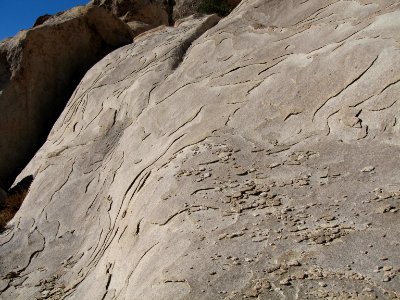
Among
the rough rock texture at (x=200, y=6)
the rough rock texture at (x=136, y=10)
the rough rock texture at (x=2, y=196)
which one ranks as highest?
the rough rock texture at (x=136, y=10)

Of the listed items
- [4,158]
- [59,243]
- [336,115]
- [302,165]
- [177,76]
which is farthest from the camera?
[4,158]

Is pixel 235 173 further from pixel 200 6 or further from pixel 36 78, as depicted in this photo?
pixel 200 6

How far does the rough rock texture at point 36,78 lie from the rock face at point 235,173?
1.09 meters

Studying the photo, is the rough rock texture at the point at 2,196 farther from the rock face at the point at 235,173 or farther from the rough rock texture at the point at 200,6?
the rough rock texture at the point at 200,6

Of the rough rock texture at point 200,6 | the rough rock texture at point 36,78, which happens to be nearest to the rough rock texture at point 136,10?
the rough rock texture at point 200,6

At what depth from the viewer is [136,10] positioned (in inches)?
470

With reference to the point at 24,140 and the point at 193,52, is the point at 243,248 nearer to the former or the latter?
the point at 193,52

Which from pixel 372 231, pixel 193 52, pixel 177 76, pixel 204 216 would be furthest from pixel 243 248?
pixel 193 52

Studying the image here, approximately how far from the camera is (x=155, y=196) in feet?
11.6

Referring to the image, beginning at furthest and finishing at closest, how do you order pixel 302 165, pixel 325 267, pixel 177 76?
1. pixel 177 76
2. pixel 302 165
3. pixel 325 267

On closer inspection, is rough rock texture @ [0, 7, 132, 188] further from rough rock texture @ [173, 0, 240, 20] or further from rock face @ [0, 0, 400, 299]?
rough rock texture @ [173, 0, 240, 20]

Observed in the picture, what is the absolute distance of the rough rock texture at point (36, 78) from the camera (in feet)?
23.1

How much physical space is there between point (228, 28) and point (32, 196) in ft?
9.00

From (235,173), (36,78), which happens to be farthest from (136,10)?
(235,173)
